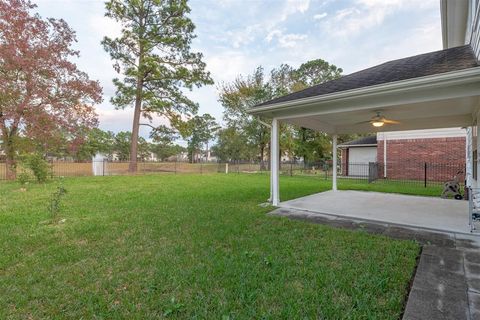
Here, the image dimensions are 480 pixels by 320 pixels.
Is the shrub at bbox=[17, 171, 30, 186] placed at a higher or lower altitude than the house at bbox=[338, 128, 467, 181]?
lower

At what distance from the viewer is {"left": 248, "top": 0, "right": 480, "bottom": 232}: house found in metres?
4.01

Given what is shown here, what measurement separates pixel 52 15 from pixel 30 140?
22.2 ft

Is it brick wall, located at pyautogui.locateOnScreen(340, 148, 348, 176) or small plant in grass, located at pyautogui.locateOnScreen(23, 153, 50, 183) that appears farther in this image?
brick wall, located at pyautogui.locateOnScreen(340, 148, 348, 176)

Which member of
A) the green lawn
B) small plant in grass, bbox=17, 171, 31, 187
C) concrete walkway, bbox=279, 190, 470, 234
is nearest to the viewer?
the green lawn

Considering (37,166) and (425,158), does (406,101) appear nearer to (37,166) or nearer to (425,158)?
(425,158)

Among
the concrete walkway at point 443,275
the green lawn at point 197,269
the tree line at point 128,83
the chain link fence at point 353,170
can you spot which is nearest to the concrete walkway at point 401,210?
the concrete walkway at point 443,275

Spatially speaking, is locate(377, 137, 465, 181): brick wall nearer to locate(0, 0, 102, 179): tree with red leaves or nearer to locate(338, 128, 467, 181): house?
locate(338, 128, 467, 181): house

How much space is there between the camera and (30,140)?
500 inches

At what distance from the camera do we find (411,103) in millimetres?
4453

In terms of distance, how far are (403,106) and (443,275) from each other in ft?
11.7

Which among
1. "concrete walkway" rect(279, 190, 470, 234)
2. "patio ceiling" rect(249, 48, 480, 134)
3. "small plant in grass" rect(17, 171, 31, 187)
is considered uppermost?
"patio ceiling" rect(249, 48, 480, 134)

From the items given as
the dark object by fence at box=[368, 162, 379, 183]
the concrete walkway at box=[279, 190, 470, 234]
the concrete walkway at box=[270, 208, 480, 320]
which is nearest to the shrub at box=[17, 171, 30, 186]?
the concrete walkway at box=[279, 190, 470, 234]

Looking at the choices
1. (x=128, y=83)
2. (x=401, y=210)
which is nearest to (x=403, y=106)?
(x=401, y=210)

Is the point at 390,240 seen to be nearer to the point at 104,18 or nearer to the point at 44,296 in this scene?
the point at 44,296
